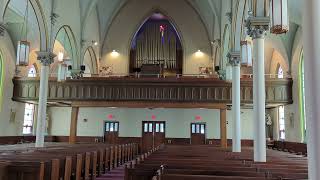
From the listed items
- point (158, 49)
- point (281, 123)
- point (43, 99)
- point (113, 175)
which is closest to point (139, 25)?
point (158, 49)

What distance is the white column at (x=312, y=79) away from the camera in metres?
4.53

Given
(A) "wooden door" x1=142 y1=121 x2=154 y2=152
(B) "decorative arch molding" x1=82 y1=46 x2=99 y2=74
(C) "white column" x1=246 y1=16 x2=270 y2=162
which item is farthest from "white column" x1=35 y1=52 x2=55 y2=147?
(C) "white column" x1=246 y1=16 x2=270 y2=162

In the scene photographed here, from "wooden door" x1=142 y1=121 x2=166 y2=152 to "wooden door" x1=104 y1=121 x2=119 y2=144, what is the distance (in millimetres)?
2013

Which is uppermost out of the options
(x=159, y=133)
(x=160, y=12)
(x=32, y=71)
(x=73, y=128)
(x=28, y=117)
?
(x=160, y=12)

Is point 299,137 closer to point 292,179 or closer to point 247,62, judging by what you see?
point 247,62

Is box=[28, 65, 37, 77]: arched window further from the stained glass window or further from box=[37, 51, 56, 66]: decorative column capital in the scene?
the stained glass window

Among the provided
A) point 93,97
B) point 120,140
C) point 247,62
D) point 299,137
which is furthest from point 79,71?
point 299,137

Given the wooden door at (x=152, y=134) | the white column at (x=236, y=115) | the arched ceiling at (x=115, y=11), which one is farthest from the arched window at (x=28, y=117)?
the white column at (x=236, y=115)

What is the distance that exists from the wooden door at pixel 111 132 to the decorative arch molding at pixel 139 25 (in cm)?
439

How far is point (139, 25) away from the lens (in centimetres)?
2720

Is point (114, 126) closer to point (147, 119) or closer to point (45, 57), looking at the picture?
point (147, 119)

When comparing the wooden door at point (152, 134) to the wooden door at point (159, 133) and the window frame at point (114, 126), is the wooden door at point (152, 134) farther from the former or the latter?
the window frame at point (114, 126)

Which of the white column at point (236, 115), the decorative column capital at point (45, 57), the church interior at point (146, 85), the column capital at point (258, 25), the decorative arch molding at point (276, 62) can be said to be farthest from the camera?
the decorative arch molding at point (276, 62)

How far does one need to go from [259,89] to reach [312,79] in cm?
577
